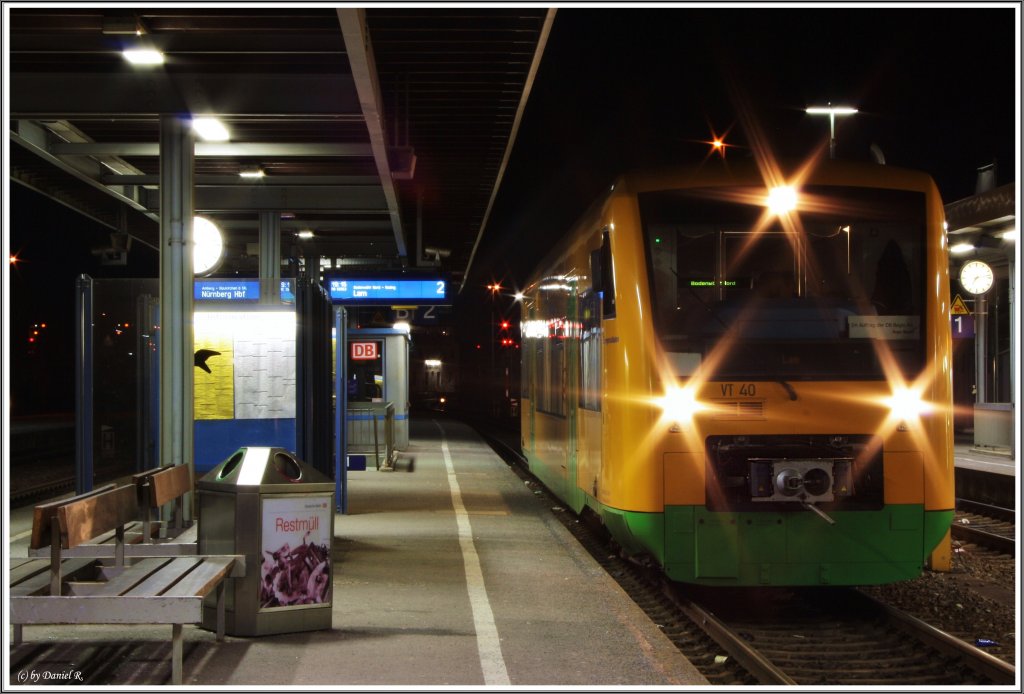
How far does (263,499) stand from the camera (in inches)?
263

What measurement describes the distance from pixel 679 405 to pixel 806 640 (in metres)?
1.77

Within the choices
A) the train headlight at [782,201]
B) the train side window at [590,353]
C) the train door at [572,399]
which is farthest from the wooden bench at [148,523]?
the train headlight at [782,201]

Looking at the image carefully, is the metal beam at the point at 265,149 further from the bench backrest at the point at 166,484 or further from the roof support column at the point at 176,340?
the bench backrest at the point at 166,484

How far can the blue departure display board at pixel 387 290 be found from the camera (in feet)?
54.6

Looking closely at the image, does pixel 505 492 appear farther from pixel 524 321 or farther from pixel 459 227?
pixel 459 227

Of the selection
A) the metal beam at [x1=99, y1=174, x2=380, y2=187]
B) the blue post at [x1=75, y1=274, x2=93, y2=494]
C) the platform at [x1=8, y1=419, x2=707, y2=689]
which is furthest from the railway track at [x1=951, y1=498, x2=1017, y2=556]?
the metal beam at [x1=99, y1=174, x2=380, y2=187]

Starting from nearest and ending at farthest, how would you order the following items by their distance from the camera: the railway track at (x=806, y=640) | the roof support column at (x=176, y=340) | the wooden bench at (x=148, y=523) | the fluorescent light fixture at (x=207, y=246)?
the railway track at (x=806, y=640) < the wooden bench at (x=148, y=523) < the roof support column at (x=176, y=340) < the fluorescent light fixture at (x=207, y=246)

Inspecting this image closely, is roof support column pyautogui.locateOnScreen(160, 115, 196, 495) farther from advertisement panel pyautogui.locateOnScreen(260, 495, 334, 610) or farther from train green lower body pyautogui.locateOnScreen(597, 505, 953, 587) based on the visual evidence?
train green lower body pyautogui.locateOnScreen(597, 505, 953, 587)

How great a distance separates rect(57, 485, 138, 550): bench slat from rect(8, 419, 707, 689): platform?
2.08 feet

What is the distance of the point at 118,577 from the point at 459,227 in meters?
14.5

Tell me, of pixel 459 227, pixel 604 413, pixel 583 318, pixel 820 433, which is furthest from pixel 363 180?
pixel 820 433

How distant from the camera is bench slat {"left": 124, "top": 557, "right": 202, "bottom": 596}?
5.81 meters

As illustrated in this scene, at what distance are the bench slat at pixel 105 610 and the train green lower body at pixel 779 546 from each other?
133 inches

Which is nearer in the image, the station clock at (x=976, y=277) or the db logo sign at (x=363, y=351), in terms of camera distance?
the station clock at (x=976, y=277)
